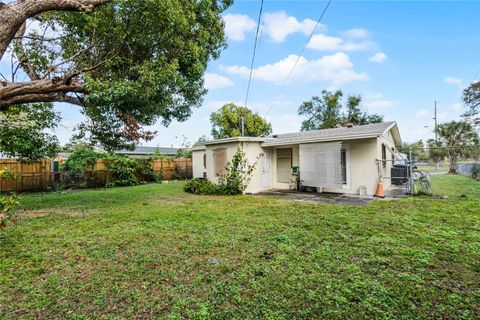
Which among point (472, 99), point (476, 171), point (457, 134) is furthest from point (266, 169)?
point (472, 99)

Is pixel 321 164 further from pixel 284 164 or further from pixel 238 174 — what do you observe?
pixel 238 174

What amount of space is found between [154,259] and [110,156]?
42.9ft

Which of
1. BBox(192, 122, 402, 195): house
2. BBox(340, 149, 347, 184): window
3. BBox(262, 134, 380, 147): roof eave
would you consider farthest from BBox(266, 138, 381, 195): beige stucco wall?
BBox(262, 134, 380, 147): roof eave

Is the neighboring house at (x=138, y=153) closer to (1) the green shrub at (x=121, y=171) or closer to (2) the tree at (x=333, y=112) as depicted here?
(1) the green shrub at (x=121, y=171)

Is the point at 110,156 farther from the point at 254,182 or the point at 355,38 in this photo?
the point at 355,38

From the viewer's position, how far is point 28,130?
9375 millimetres

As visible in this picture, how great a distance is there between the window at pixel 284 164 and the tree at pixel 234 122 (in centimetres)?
1542

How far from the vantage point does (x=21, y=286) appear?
2.87 meters

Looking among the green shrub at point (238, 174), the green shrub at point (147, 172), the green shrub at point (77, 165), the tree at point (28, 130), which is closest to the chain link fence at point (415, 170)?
the green shrub at point (238, 174)

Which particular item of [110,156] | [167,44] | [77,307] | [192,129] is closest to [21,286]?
[77,307]

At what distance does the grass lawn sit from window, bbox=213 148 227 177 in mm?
5531

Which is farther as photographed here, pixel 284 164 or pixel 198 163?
pixel 198 163

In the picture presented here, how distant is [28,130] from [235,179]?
338 inches

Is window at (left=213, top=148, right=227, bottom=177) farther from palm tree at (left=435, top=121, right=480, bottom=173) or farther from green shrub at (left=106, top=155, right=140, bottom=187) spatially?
palm tree at (left=435, top=121, right=480, bottom=173)
